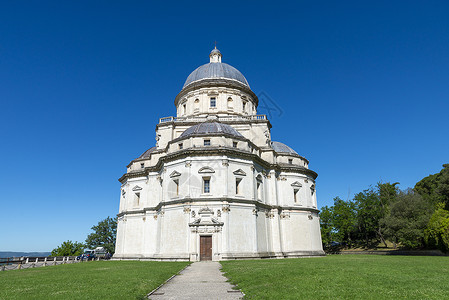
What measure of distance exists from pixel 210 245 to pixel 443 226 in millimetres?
25359

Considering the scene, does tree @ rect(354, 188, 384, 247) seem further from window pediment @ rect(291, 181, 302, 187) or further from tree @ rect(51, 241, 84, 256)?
tree @ rect(51, 241, 84, 256)

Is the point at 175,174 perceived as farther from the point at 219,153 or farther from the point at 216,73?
the point at 216,73

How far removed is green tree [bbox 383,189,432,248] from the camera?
3535 centimetres

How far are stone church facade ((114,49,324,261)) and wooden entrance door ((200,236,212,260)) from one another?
9 centimetres

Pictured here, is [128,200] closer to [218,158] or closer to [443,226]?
[218,158]

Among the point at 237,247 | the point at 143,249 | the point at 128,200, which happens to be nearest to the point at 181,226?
the point at 237,247

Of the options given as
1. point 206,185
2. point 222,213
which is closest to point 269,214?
point 222,213

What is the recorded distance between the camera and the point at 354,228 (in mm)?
53906

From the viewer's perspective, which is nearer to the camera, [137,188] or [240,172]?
[240,172]

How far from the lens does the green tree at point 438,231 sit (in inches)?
1218

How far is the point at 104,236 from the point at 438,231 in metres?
61.9

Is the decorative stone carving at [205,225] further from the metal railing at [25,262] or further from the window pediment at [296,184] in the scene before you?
the metal railing at [25,262]

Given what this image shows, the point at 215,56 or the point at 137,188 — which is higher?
the point at 215,56

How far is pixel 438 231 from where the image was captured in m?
31.9
